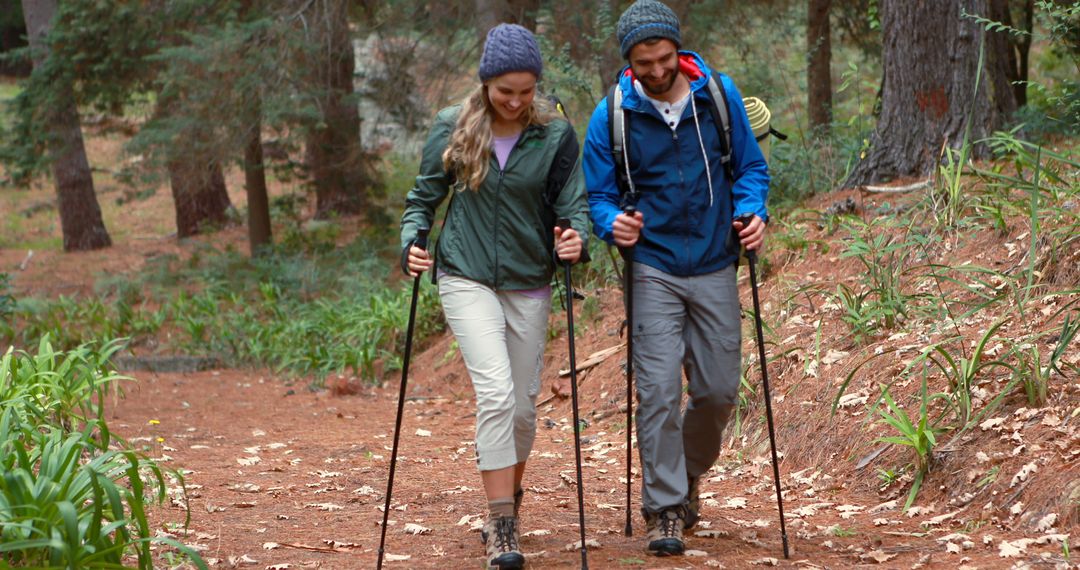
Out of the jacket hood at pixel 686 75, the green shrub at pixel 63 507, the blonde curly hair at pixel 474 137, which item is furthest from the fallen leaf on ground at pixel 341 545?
the jacket hood at pixel 686 75

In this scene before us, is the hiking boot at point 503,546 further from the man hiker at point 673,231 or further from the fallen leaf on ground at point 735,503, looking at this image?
the fallen leaf on ground at point 735,503

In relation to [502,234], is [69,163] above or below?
above

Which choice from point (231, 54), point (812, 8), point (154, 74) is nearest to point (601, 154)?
point (812, 8)

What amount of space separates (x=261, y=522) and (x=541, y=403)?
3790mm

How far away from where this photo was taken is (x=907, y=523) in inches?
204

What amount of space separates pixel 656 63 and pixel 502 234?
0.93 meters

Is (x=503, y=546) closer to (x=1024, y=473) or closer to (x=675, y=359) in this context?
(x=675, y=359)

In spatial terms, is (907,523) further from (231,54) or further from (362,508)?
(231,54)

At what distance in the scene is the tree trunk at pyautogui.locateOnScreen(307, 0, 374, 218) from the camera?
44.3ft

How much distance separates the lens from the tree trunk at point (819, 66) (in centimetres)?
1199

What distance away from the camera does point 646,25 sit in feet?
14.6

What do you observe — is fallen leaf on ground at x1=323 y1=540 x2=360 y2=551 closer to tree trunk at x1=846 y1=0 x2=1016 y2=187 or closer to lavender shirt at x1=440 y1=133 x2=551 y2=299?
lavender shirt at x1=440 y1=133 x2=551 y2=299

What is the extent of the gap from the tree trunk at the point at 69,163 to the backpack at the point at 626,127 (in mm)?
12851

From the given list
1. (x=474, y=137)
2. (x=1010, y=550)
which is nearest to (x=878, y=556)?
(x=1010, y=550)
